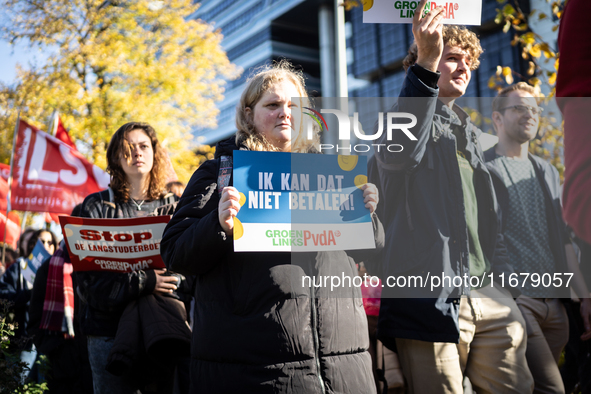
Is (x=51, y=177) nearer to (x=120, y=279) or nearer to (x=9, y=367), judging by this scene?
(x=9, y=367)

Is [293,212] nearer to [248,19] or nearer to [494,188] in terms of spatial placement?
[494,188]

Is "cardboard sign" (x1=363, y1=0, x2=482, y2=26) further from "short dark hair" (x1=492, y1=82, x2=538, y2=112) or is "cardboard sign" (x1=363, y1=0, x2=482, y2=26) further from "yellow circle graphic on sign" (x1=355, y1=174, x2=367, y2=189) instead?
"yellow circle graphic on sign" (x1=355, y1=174, x2=367, y2=189)

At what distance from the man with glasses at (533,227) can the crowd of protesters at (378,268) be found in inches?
0.4

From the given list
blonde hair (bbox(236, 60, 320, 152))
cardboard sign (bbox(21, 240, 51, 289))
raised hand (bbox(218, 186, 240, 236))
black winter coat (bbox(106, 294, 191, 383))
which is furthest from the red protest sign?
cardboard sign (bbox(21, 240, 51, 289))

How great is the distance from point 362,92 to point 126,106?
81.4 feet

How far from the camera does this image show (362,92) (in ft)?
119

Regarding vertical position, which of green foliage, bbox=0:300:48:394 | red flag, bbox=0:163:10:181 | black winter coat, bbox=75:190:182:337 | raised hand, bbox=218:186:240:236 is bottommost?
green foliage, bbox=0:300:48:394

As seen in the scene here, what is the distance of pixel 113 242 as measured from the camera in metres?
3.35

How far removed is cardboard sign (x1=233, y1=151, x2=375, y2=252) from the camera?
2.34 meters

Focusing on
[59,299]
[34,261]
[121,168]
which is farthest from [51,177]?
[121,168]

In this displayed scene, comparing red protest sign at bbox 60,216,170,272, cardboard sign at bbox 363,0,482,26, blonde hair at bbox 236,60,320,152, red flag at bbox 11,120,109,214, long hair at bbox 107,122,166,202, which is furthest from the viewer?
red flag at bbox 11,120,109,214

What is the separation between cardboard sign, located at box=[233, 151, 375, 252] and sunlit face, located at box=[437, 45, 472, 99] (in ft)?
3.06

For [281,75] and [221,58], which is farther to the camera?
[221,58]

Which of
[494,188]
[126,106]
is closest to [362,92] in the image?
[126,106]
